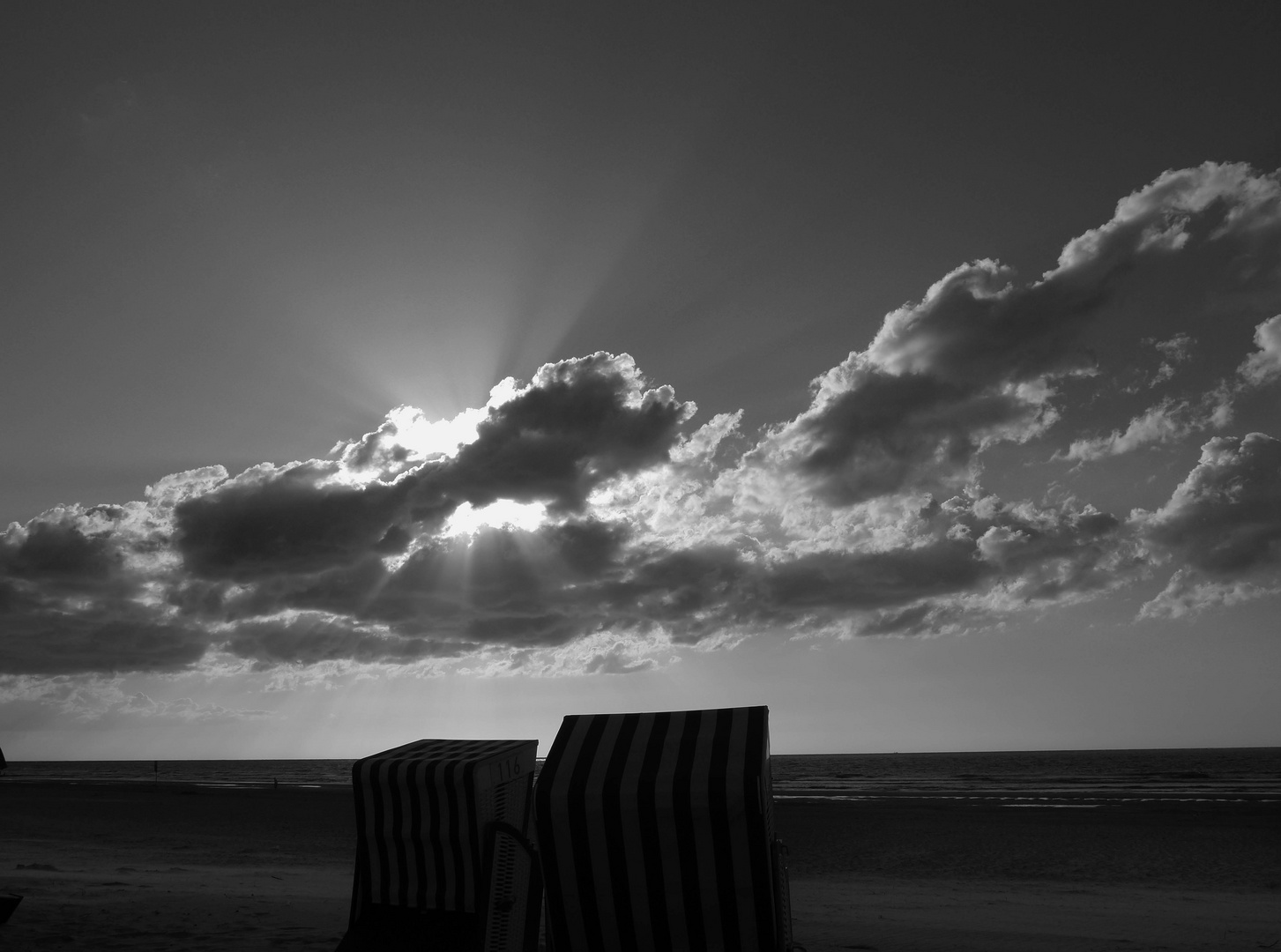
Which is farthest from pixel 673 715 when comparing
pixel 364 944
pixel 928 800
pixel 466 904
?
pixel 928 800

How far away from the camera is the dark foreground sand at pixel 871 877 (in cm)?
991

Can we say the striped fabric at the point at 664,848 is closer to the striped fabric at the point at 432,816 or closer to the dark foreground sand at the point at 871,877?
the striped fabric at the point at 432,816

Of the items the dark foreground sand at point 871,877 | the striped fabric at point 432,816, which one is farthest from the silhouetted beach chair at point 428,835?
the dark foreground sand at point 871,877

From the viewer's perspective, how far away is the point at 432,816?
715 centimetres

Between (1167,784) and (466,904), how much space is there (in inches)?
2101

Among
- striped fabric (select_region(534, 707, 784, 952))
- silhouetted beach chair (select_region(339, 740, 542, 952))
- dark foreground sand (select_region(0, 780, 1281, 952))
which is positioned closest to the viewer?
striped fabric (select_region(534, 707, 784, 952))

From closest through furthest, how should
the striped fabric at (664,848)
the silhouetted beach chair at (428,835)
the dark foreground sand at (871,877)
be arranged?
the striped fabric at (664,848) < the silhouetted beach chair at (428,835) < the dark foreground sand at (871,877)

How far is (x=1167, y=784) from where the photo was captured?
49438 mm

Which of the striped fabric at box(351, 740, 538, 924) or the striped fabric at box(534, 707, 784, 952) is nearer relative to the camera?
the striped fabric at box(534, 707, 784, 952)

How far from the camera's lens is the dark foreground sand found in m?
9.91

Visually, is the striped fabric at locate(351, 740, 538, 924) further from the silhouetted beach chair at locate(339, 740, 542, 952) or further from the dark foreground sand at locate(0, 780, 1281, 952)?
the dark foreground sand at locate(0, 780, 1281, 952)

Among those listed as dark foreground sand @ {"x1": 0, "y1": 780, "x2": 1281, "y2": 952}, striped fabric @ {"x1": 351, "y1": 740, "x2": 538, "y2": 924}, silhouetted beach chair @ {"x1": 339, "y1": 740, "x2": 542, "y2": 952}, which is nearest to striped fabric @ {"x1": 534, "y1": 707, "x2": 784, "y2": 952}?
silhouetted beach chair @ {"x1": 339, "y1": 740, "x2": 542, "y2": 952}

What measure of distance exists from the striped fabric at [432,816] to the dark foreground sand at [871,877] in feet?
8.38

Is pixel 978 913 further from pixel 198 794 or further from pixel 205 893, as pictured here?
pixel 198 794
